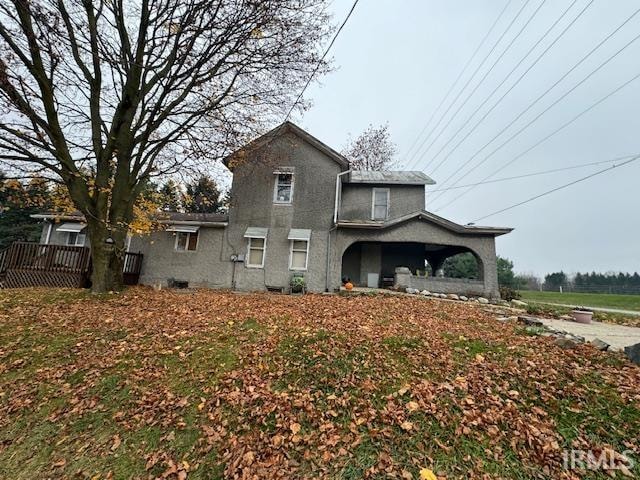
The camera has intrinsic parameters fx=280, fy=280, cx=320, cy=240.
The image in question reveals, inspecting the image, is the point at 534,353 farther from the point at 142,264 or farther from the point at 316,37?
the point at 142,264

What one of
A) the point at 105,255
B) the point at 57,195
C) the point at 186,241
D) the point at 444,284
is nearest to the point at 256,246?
the point at 186,241

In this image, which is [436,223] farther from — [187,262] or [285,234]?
[187,262]

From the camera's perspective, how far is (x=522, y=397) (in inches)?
144

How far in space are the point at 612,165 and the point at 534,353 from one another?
1062 centimetres

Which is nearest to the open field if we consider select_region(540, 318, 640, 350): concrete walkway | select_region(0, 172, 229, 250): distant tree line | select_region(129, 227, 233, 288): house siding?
select_region(540, 318, 640, 350): concrete walkway

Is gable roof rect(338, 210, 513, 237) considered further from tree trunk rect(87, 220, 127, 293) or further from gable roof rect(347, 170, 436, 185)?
tree trunk rect(87, 220, 127, 293)

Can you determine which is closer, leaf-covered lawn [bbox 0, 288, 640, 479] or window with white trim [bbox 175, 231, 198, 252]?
leaf-covered lawn [bbox 0, 288, 640, 479]

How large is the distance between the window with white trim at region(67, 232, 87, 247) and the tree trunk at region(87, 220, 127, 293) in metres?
8.41

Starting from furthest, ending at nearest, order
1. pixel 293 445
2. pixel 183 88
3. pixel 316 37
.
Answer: pixel 183 88 → pixel 316 37 → pixel 293 445

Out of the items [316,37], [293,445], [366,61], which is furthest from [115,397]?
[366,61]

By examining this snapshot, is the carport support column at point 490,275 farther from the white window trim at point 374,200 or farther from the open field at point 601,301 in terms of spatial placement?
the open field at point 601,301

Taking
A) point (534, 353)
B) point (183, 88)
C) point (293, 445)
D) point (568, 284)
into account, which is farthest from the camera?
point (568, 284)

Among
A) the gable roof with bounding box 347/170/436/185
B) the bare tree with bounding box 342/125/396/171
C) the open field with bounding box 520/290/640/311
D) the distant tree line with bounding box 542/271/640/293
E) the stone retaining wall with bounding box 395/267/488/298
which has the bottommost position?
the open field with bounding box 520/290/640/311

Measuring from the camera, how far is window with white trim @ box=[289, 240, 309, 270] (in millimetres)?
13516
